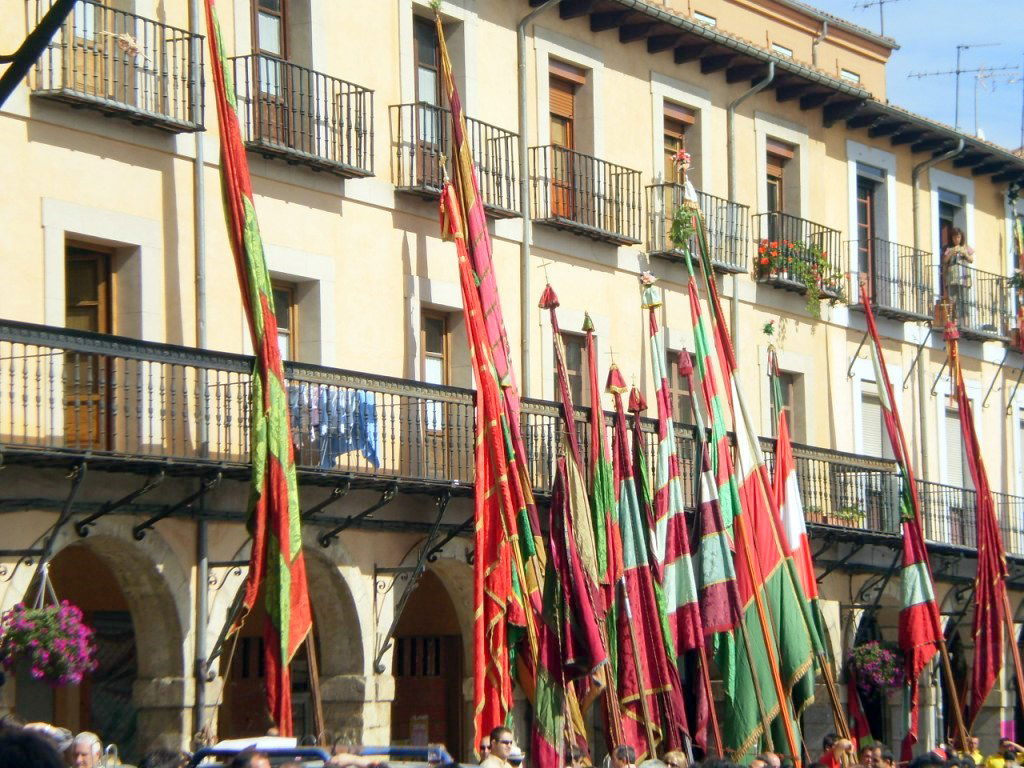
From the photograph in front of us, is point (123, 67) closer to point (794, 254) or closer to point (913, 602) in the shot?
point (794, 254)

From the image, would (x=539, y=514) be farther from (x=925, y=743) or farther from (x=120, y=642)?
(x=925, y=743)

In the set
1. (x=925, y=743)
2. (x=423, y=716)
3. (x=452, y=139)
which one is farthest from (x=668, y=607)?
(x=925, y=743)

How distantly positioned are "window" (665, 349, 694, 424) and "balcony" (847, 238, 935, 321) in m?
4.30

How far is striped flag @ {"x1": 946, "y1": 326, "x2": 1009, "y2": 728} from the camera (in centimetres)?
2539

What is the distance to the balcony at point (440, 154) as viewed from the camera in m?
20.9

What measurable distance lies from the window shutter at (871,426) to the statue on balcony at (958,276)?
84.4 inches

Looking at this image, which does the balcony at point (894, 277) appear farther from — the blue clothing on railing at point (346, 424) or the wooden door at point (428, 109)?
the blue clothing on railing at point (346, 424)

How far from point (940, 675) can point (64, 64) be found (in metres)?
18.5

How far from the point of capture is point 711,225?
25.5 meters

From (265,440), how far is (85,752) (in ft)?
20.4

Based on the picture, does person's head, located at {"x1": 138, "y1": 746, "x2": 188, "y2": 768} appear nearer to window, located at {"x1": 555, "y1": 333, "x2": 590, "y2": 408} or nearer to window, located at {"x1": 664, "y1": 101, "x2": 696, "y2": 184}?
window, located at {"x1": 555, "y1": 333, "x2": 590, "y2": 408}

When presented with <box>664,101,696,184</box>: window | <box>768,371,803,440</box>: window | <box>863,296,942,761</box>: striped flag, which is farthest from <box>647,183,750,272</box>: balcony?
<box>863,296,942,761</box>: striped flag

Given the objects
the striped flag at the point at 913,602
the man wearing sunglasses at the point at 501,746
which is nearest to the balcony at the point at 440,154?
the striped flag at the point at 913,602

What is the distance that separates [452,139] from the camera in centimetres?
2098
